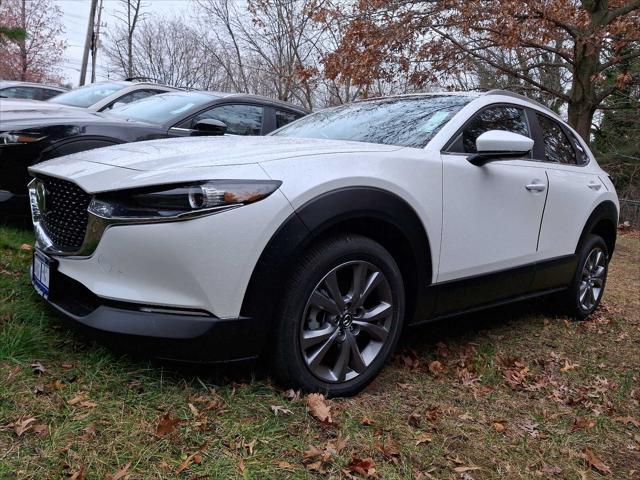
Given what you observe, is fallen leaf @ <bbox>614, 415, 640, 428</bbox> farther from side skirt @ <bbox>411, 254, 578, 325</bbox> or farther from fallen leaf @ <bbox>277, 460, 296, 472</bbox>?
fallen leaf @ <bbox>277, 460, 296, 472</bbox>

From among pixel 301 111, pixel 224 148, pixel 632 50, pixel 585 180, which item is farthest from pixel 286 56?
pixel 224 148

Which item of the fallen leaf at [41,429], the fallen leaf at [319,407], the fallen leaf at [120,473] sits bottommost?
the fallen leaf at [319,407]

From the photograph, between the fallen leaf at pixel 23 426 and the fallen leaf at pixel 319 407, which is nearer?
the fallen leaf at pixel 23 426

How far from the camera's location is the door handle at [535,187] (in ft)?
11.7

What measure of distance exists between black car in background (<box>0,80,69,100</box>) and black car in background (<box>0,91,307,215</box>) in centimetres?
522

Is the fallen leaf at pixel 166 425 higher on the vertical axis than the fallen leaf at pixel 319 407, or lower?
higher

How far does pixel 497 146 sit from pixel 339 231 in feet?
3.52

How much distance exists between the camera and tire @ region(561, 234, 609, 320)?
4452 millimetres

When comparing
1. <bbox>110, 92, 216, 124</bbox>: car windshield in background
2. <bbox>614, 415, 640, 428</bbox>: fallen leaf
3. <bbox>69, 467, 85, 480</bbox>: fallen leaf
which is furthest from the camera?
<bbox>110, 92, 216, 124</bbox>: car windshield in background

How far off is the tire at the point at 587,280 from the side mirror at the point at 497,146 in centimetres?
164

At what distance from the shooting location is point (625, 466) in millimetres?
2557

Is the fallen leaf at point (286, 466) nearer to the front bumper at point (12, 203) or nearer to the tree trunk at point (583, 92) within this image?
the front bumper at point (12, 203)

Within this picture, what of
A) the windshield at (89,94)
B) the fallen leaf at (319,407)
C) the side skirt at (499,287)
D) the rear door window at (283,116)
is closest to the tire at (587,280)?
the side skirt at (499,287)

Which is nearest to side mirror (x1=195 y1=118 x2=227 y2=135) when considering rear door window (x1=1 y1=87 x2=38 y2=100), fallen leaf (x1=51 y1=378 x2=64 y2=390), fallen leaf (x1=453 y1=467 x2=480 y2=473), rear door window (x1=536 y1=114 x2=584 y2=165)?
rear door window (x1=536 y1=114 x2=584 y2=165)
